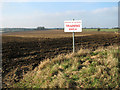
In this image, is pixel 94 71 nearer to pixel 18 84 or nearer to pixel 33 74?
pixel 33 74

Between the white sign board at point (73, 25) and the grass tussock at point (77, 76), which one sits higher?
the white sign board at point (73, 25)

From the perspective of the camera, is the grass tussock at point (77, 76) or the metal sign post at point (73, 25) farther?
the metal sign post at point (73, 25)

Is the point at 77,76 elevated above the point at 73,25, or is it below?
below

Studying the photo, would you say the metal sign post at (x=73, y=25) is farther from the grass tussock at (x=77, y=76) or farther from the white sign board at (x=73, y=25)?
the grass tussock at (x=77, y=76)

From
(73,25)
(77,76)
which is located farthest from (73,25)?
(77,76)

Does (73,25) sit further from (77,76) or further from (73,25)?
(77,76)

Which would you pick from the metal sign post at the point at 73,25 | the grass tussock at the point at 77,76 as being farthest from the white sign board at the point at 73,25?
the grass tussock at the point at 77,76

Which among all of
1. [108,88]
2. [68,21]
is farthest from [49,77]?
[68,21]

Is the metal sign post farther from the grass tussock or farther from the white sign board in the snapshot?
the grass tussock

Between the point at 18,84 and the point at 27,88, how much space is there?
22.2 inches

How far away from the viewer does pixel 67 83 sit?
4895mm

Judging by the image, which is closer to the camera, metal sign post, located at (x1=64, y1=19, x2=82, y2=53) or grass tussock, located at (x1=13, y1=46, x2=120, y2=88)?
grass tussock, located at (x1=13, y1=46, x2=120, y2=88)

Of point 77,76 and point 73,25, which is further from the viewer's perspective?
point 73,25

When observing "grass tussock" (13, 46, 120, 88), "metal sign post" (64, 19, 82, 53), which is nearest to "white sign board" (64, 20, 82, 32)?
"metal sign post" (64, 19, 82, 53)
